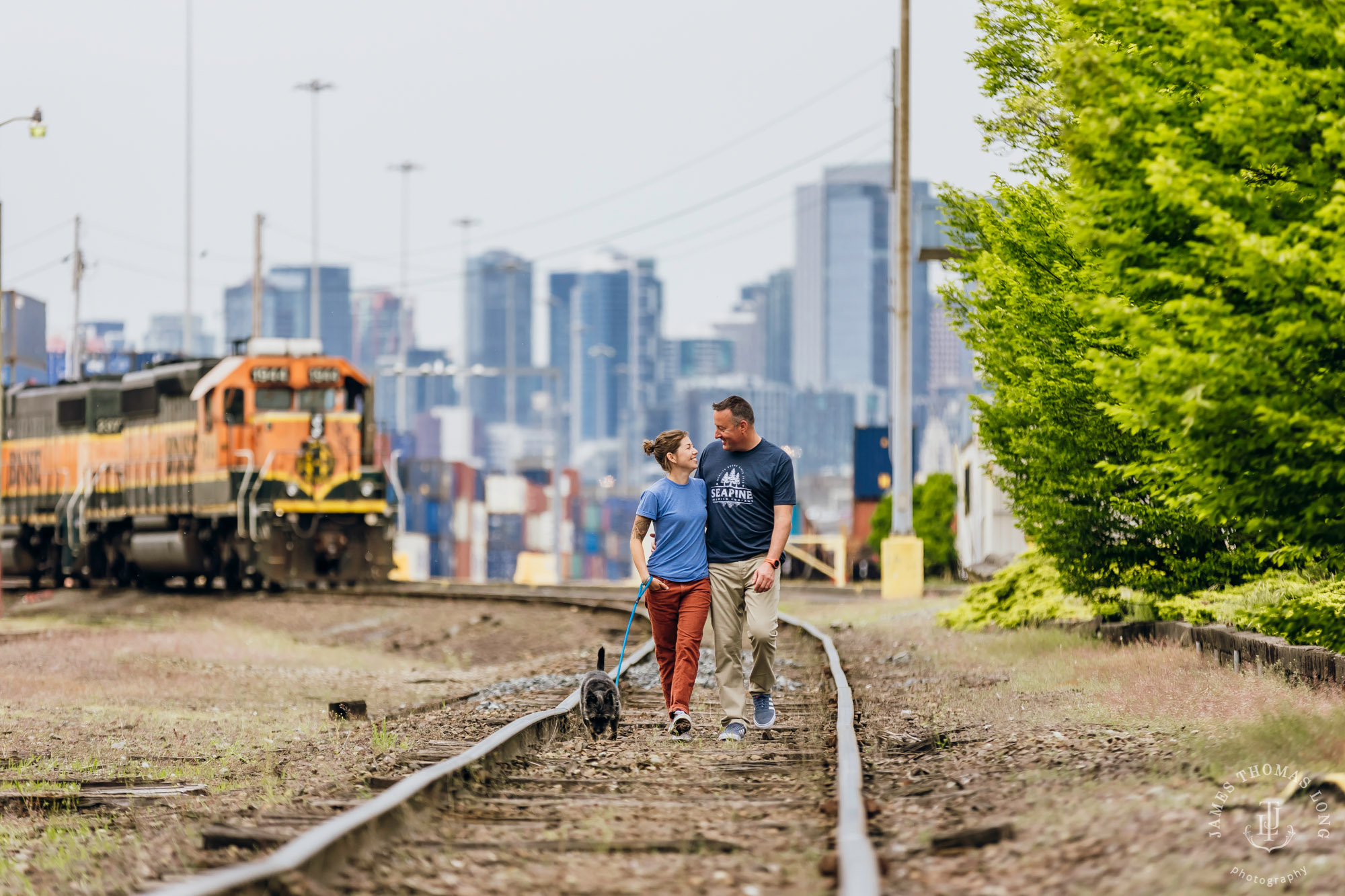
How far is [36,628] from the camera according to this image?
24328 millimetres

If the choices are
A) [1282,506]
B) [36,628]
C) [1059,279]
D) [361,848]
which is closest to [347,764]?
[361,848]

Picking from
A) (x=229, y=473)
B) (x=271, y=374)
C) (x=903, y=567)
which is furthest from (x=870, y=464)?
(x=229, y=473)

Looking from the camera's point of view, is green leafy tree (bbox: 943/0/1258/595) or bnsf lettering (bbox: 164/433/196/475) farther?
bnsf lettering (bbox: 164/433/196/475)

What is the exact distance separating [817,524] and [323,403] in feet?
289

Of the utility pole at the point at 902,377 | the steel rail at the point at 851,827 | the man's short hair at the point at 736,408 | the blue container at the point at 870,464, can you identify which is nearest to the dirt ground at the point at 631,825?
the steel rail at the point at 851,827

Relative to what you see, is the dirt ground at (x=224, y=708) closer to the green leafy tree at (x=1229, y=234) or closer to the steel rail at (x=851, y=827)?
the steel rail at (x=851, y=827)

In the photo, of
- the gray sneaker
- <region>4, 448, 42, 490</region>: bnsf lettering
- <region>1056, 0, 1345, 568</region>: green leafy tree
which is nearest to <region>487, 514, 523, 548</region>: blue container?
<region>4, 448, 42, 490</region>: bnsf lettering

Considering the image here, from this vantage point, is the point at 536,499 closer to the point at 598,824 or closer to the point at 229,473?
the point at 229,473

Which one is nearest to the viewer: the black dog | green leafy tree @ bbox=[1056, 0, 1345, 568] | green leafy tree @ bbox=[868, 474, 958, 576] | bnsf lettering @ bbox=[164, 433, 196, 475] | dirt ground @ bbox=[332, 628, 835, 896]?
dirt ground @ bbox=[332, 628, 835, 896]

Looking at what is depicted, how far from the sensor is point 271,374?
29.8 meters

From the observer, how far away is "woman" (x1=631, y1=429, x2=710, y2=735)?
948cm

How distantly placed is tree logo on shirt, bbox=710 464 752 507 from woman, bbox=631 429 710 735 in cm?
12

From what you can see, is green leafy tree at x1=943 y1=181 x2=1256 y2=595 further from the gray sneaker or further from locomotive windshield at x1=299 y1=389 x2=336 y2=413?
locomotive windshield at x1=299 y1=389 x2=336 y2=413

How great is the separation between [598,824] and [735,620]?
305 centimetres
